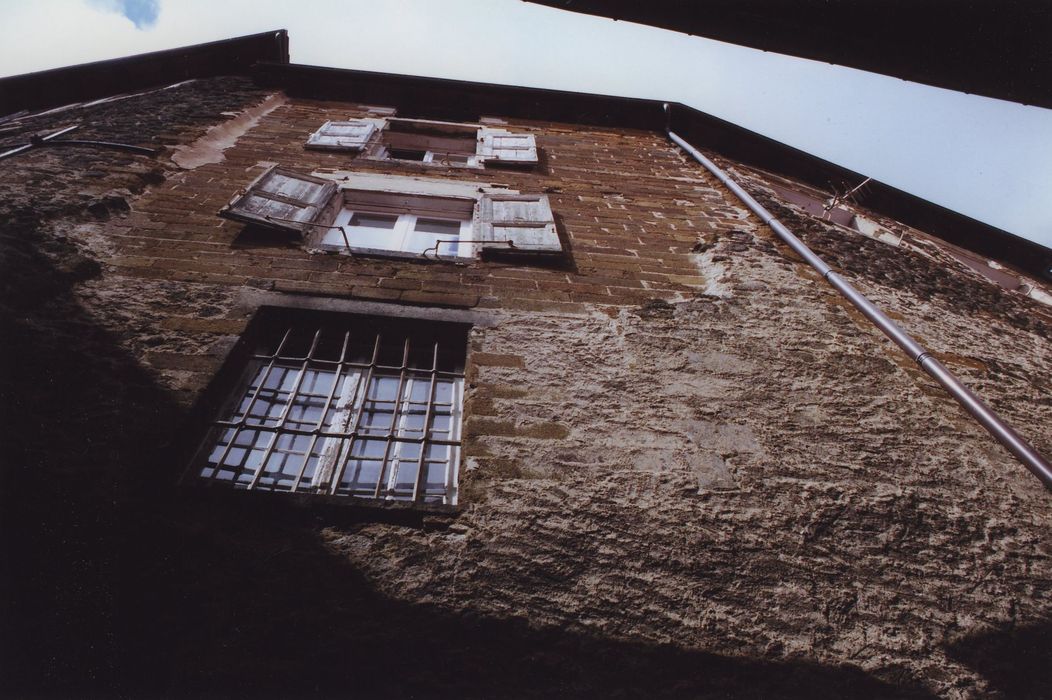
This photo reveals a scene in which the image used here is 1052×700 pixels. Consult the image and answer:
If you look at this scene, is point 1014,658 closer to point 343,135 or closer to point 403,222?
point 403,222

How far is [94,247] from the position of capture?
3.12 m

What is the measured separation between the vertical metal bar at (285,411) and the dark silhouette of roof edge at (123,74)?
262 inches

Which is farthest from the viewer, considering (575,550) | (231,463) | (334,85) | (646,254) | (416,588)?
(334,85)

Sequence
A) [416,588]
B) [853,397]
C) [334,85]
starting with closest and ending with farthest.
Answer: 1. [416,588]
2. [853,397]
3. [334,85]

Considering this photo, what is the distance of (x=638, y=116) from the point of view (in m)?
7.18

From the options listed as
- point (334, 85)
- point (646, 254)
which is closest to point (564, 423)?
point (646, 254)

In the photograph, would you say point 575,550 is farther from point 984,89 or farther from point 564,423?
point 984,89

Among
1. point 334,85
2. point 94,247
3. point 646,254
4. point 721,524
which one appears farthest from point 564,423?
point 334,85

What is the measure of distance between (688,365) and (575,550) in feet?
4.41

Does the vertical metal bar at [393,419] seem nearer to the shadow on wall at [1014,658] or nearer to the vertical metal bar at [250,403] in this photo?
the vertical metal bar at [250,403]

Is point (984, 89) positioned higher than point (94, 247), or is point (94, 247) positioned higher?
point (984, 89)

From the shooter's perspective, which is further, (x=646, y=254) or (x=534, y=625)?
(x=646, y=254)

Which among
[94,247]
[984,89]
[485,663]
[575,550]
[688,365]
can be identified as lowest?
[485,663]

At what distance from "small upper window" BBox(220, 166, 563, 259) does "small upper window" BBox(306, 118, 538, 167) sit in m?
0.87
